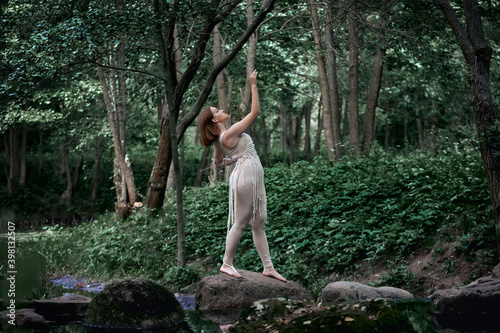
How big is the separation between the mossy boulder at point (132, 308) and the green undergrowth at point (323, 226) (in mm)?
2951

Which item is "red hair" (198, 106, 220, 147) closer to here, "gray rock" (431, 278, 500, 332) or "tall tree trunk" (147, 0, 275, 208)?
"gray rock" (431, 278, 500, 332)

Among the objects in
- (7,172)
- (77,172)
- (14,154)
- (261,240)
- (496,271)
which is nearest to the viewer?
(496,271)

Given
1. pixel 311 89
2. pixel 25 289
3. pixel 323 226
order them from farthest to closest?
pixel 311 89 → pixel 323 226 → pixel 25 289

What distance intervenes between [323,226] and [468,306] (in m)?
4.72

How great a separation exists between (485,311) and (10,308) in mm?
5203

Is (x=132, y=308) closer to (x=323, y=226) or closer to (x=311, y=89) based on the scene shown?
(x=323, y=226)

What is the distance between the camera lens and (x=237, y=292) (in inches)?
307

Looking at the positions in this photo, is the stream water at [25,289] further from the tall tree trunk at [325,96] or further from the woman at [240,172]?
the tall tree trunk at [325,96]

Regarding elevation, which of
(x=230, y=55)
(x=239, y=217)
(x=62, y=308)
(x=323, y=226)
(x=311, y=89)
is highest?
(x=311, y=89)

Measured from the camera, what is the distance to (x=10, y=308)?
18.6ft

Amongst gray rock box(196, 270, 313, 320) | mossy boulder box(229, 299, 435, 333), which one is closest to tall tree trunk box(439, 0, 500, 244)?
mossy boulder box(229, 299, 435, 333)

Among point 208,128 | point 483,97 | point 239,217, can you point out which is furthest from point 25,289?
point 483,97

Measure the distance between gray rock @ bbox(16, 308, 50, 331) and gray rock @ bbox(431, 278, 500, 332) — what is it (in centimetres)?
468

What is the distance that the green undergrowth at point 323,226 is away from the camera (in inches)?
377
